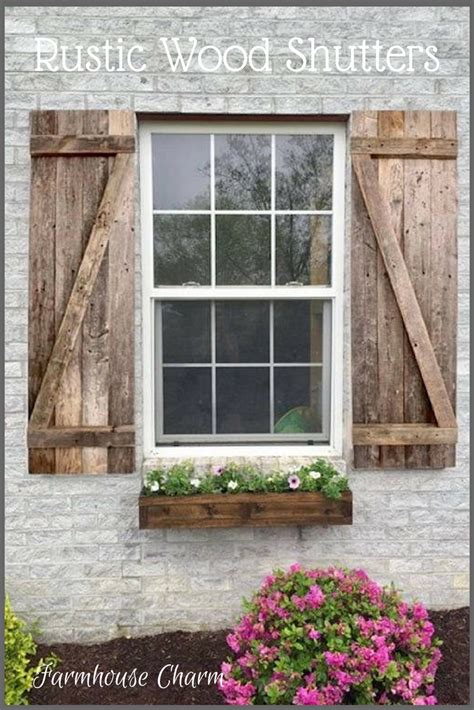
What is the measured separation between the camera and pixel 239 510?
296cm

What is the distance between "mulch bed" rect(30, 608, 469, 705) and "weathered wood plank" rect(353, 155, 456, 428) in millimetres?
1343

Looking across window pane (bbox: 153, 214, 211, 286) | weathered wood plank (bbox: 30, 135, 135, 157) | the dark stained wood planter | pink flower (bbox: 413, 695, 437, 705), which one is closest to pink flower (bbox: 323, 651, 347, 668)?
pink flower (bbox: 413, 695, 437, 705)

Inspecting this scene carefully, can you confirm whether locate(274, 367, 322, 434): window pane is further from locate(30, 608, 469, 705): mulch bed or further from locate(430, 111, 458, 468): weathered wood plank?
locate(30, 608, 469, 705): mulch bed

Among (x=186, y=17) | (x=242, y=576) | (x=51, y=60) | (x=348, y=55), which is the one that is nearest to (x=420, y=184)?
(x=348, y=55)

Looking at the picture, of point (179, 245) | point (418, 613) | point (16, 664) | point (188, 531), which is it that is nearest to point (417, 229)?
point (179, 245)

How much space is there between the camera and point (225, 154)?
3152 millimetres

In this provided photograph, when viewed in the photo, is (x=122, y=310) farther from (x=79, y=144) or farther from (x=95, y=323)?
(x=79, y=144)

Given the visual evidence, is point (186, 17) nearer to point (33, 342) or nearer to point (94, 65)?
point (94, 65)

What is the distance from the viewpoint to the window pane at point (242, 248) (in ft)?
10.4

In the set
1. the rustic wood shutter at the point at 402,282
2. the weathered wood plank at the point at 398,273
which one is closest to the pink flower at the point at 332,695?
the rustic wood shutter at the point at 402,282

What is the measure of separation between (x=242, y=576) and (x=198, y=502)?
0.55m

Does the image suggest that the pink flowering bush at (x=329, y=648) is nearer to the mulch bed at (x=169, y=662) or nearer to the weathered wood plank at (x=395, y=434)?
the mulch bed at (x=169, y=662)

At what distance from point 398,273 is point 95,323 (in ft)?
5.20

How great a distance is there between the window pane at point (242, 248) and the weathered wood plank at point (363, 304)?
19.2 inches
